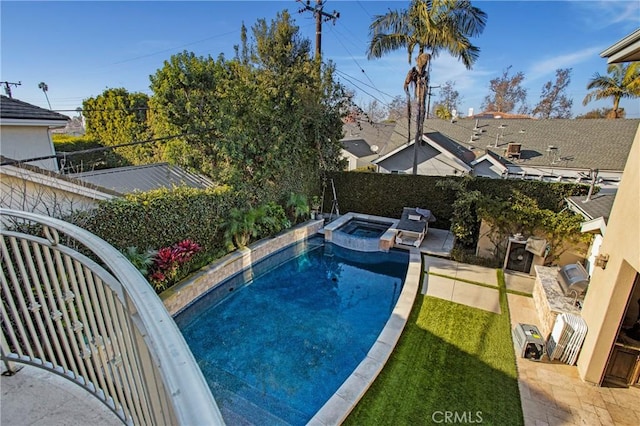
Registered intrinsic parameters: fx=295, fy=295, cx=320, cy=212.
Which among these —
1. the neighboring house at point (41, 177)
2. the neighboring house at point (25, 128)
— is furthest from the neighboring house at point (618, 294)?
the neighboring house at point (25, 128)

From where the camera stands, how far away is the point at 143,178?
12094 mm

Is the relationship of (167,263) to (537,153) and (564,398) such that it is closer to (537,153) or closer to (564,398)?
(564,398)

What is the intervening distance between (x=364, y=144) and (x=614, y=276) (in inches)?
1135

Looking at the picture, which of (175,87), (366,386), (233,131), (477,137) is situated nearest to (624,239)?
(366,386)

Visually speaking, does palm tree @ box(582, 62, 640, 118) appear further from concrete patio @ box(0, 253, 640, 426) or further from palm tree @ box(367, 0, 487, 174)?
concrete patio @ box(0, 253, 640, 426)

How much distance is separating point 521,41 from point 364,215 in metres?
10.8

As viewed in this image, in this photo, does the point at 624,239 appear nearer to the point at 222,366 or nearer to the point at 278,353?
the point at 278,353

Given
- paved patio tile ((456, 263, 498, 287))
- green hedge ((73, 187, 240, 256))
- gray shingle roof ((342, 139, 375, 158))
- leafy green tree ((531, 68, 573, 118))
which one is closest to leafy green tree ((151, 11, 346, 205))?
green hedge ((73, 187, 240, 256))

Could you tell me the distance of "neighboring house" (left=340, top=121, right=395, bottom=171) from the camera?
1117 inches

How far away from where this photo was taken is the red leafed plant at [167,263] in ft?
26.3

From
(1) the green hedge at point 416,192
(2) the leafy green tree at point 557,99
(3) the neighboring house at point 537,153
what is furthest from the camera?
(2) the leafy green tree at point 557,99

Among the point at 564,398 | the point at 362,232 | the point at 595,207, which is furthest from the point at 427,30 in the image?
the point at 564,398

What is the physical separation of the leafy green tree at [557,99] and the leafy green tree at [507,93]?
3998 millimetres

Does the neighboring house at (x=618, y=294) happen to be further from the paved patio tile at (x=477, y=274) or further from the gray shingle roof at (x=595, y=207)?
the paved patio tile at (x=477, y=274)
